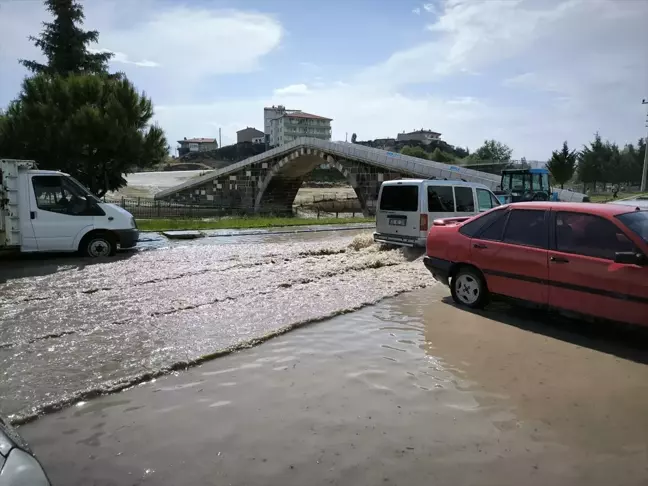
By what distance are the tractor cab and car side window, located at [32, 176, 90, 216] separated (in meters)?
17.5

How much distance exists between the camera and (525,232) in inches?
252

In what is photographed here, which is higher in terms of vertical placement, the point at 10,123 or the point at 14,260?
the point at 10,123

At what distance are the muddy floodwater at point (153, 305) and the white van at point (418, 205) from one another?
22.8 inches

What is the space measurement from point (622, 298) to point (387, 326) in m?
2.63

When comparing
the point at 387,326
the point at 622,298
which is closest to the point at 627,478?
the point at 622,298

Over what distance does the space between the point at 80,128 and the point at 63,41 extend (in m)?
12.7

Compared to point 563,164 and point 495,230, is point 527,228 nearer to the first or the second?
point 495,230

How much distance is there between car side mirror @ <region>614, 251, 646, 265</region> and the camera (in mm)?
5097

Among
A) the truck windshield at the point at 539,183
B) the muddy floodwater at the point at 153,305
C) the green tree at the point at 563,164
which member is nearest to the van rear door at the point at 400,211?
the muddy floodwater at the point at 153,305

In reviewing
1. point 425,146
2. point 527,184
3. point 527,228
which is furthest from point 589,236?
point 425,146

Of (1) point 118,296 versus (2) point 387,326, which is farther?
(1) point 118,296

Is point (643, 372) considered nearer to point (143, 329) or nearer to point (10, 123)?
point (143, 329)

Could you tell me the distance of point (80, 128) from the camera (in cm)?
2367

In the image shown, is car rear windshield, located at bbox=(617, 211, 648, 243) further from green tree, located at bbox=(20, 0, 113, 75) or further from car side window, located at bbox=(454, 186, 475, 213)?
green tree, located at bbox=(20, 0, 113, 75)
